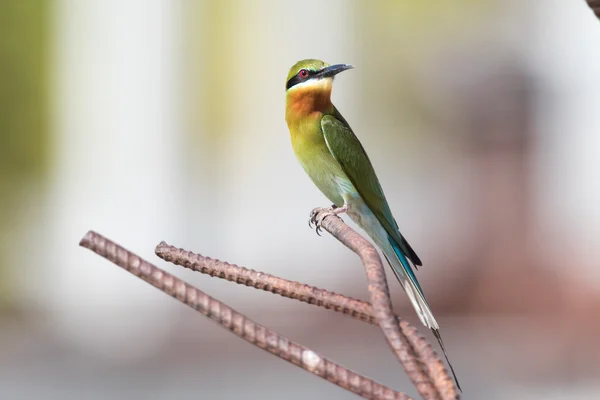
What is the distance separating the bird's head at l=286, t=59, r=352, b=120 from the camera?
2.88 ft

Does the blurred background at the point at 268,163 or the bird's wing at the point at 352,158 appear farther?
the blurred background at the point at 268,163

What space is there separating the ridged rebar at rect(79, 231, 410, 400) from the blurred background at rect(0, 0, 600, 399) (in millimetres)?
2882

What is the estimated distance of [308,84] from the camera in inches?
35.0

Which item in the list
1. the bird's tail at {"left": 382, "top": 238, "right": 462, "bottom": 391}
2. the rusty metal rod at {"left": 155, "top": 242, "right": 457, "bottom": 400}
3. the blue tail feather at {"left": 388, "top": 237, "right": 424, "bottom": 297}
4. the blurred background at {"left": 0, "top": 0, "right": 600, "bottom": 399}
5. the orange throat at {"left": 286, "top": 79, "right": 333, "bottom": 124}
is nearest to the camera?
the rusty metal rod at {"left": 155, "top": 242, "right": 457, "bottom": 400}

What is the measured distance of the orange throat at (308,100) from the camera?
90 cm

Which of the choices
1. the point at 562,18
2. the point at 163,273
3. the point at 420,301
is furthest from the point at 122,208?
the point at 163,273

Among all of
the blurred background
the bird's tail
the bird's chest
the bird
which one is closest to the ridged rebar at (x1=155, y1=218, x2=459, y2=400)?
the bird's tail

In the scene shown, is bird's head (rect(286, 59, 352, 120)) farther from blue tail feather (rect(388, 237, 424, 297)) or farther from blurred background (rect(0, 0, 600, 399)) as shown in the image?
blurred background (rect(0, 0, 600, 399))

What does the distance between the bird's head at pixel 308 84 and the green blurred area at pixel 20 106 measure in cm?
255

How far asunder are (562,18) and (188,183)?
142 cm

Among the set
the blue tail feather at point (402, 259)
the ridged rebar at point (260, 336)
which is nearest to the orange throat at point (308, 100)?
the blue tail feather at point (402, 259)

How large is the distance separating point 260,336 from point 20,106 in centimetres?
319

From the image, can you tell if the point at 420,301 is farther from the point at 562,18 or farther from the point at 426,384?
the point at 562,18

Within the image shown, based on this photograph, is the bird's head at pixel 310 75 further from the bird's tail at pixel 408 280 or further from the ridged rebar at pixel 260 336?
the ridged rebar at pixel 260 336
